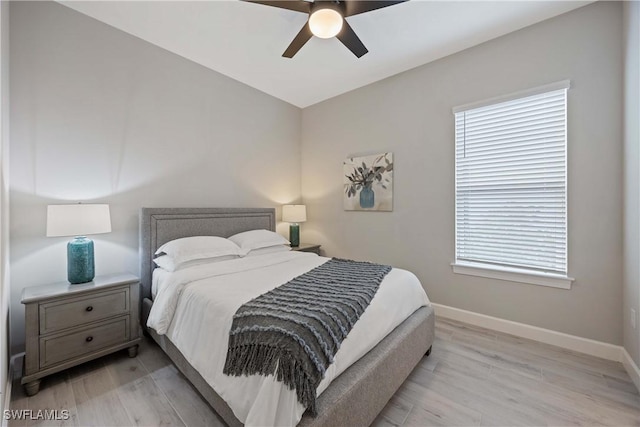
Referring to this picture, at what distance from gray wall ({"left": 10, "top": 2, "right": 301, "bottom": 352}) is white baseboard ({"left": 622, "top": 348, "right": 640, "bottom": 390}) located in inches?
154

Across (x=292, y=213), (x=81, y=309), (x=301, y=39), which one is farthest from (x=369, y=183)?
(x=81, y=309)

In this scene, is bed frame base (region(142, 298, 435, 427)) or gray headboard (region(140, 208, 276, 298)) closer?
bed frame base (region(142, 298, 435, 427))

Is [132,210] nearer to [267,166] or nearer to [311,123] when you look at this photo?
[267,166]

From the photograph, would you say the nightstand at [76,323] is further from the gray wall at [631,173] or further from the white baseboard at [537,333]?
the gray wall at [631,173]

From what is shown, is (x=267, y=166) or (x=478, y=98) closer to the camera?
(x=478, y=98)

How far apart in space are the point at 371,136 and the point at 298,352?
3.07 metres

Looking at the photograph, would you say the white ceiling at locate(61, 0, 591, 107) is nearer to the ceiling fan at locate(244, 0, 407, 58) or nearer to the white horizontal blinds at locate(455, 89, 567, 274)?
the ceiling fan at locate(244, 0, 407, 58)

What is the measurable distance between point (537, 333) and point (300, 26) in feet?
11.8

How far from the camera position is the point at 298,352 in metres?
1.16

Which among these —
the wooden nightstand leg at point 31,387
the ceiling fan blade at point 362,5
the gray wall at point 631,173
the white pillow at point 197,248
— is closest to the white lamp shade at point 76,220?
the white pillow at point 197,248

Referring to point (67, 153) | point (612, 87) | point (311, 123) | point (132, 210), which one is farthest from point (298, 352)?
point (311, 123)

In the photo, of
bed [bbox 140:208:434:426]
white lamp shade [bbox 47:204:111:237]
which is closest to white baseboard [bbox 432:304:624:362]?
bed [bbox 140:208:434:426]

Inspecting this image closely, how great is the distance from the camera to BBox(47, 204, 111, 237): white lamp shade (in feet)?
6.30

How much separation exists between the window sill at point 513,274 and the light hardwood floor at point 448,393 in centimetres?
58
